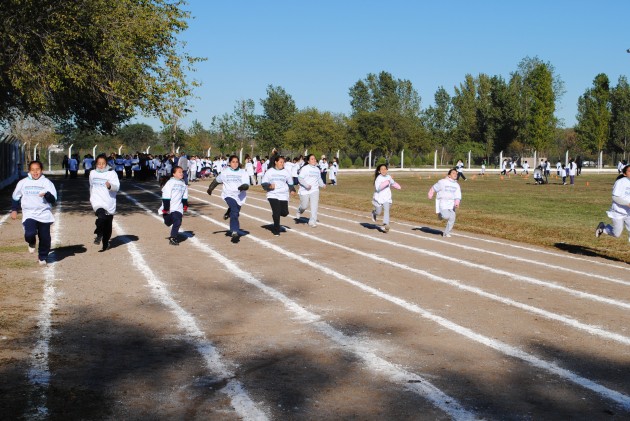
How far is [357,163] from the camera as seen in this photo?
9481 centimetres

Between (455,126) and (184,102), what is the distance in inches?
3947

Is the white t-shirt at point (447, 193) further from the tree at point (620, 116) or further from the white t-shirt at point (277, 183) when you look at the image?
the tree at point (620, 116)

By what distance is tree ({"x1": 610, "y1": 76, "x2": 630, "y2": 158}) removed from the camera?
99438 millimetres

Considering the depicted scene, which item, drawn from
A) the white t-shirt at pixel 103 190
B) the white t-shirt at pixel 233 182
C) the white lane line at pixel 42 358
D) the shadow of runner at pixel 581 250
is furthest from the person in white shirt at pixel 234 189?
the shadow of runner at pixel 581 250

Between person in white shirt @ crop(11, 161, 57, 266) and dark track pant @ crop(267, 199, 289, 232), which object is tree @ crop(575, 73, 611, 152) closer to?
dark track pant @ crop(267, 199, 289, 232)

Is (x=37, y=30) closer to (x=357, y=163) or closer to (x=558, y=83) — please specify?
(x=357, y=163)

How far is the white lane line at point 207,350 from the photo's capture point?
552cm

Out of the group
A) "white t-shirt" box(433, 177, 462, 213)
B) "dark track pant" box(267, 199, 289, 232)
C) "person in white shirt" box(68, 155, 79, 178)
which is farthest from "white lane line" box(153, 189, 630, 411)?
"person in white shirt" box(68, 155, 79, 178)

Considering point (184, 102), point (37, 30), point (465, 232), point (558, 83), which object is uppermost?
point (558, 83)

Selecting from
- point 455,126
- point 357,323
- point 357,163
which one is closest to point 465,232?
point 357,323

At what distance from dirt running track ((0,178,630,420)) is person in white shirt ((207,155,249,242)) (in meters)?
1.33

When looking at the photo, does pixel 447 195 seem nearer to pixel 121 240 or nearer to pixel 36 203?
pixel 121 240

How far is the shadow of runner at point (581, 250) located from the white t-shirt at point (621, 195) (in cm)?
117

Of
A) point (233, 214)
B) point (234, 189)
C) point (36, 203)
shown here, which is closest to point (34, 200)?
point (36, 203)
